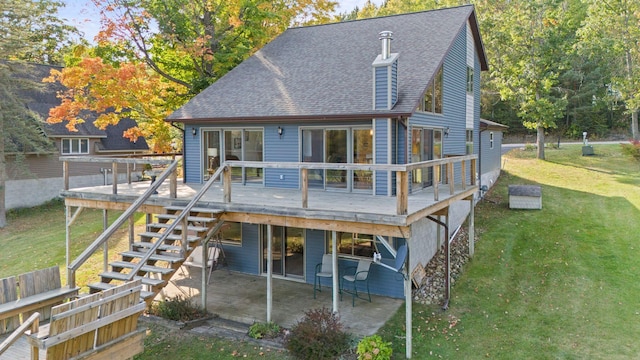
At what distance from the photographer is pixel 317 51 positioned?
14.7 metres

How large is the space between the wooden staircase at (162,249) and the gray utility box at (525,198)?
1093 centimetres

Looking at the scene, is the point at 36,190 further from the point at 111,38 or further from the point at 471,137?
the point at 471,137

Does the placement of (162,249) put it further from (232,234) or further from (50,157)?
(50,157)

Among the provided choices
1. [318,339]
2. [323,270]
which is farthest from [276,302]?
[318,339]

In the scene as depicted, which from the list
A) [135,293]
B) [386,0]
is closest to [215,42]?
[135,293]

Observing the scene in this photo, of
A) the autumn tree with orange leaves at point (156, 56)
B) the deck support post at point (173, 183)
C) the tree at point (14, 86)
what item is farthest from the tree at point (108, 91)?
the deck support post at point (173, 183)

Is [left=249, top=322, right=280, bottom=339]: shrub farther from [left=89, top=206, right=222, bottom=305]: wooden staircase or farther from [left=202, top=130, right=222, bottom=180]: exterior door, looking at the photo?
[left=202, top=130, right=222, bottom=180]: exterior door

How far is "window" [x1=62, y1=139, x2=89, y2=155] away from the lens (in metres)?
24.5

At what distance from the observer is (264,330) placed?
879cm

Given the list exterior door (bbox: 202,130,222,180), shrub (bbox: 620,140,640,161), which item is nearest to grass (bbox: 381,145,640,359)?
exterior door (bbox: 202,130,222,180)

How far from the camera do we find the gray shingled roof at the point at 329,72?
11.3 meters

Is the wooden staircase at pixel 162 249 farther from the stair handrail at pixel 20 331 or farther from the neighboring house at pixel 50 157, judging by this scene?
the neighboring house at pixel 50 157

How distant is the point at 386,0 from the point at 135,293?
36.2 m

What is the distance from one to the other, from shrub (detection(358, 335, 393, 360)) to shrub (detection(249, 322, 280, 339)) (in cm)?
188
